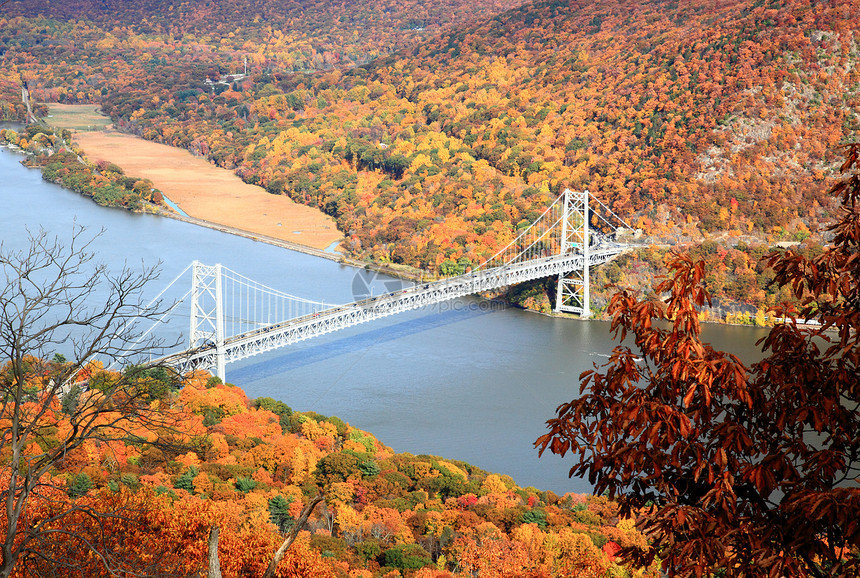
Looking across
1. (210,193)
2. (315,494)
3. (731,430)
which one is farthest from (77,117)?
(731,430)

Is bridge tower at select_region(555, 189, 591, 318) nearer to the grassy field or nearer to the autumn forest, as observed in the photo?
the autumn forest

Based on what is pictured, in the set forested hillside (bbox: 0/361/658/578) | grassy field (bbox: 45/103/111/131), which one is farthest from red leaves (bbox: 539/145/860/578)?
grassy field (bbox: 45/103/111/131)

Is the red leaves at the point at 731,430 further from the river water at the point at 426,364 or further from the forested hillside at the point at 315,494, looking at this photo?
the river water at the point at 426,364

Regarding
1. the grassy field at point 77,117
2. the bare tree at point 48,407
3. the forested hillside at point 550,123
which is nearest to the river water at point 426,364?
the forested hillside at point 550,123

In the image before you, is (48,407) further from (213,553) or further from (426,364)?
(426,364)

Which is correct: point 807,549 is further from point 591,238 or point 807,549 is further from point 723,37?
point 723,37
